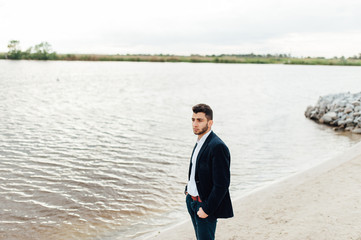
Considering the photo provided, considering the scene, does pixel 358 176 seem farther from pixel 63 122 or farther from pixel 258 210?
pixel 63 122

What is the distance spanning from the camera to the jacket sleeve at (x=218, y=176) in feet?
10.4

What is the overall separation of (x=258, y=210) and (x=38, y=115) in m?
16.5

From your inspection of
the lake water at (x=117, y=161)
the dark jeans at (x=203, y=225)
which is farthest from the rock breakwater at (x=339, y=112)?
the dark jeans at (x=203, y=225)

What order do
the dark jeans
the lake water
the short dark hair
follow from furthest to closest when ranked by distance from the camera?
1. the lake water
2. the dark jeans
3. the short dark hair

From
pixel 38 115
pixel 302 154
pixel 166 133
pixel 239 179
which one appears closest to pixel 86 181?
pixel 239 179

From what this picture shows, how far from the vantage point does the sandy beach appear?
16.7 feet

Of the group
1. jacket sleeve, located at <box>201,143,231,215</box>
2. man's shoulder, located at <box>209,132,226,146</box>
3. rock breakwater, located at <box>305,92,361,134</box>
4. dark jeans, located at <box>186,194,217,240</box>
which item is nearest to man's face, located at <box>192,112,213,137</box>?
man's shoulder, located at <box>209,132,226,146</box>

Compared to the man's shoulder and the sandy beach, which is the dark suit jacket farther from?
the sandy beach

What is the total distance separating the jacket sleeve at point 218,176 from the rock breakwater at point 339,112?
51.0 feet

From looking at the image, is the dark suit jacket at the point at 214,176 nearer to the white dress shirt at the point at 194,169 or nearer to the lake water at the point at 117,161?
the white dress shirt at the point at 194,169

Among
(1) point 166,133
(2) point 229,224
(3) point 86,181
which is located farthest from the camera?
(1) point 166,133

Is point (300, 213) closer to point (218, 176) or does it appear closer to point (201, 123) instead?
point (218, 176)

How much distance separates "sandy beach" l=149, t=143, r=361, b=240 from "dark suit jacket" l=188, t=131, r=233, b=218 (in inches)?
82.1

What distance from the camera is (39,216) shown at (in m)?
7.04
